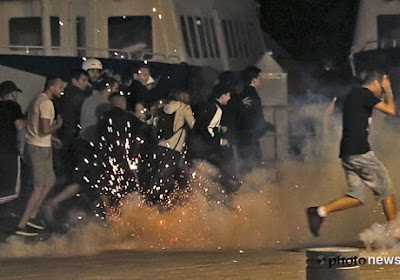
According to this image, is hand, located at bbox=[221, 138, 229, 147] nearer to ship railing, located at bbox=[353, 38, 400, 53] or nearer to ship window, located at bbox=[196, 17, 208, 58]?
ship window, located at bbox=[196, 17, 208, 58]

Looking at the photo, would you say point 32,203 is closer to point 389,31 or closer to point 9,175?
point 9,175

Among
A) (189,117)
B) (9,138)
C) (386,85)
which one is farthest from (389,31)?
(9,138)

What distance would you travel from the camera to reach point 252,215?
13.0 m

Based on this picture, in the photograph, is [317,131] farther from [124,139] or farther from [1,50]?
[1,50]

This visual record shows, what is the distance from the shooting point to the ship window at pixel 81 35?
12773 millimetres

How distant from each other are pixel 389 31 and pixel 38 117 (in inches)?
148

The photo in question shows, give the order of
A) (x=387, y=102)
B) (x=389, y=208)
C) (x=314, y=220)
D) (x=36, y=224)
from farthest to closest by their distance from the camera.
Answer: (x=36, y=224) → (x=314, y=220) → (x=387, y=102) → (x=389, y=208)

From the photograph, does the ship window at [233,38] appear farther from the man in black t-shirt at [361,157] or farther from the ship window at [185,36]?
the man in black t-shirt at [361,157]

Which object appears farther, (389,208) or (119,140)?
(119,140)

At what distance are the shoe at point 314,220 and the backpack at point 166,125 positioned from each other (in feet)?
5.33

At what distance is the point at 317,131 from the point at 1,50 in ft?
11.2

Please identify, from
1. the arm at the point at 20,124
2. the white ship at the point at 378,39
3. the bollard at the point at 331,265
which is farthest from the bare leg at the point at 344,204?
the bollard at the point at 331,265

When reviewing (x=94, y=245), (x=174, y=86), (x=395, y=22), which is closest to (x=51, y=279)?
(x=94, y=245)

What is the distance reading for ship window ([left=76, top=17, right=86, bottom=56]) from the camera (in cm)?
1277
